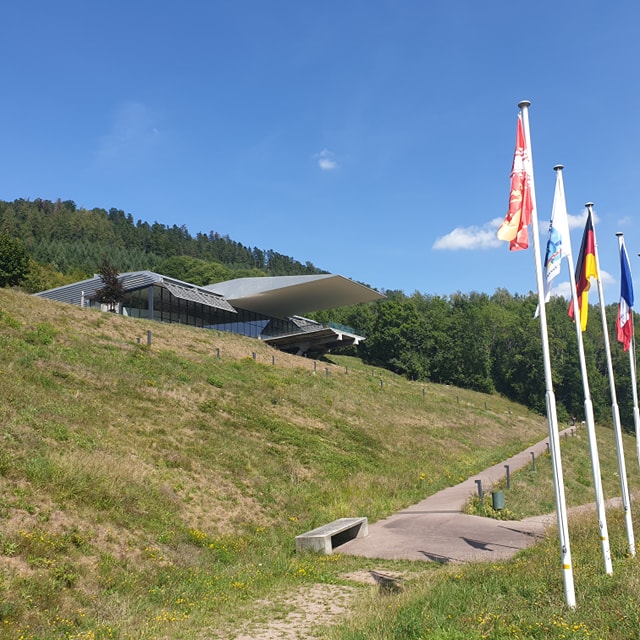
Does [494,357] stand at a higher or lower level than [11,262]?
lower

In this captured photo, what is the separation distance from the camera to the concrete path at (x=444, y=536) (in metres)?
12.7

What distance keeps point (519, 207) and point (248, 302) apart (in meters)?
48.2

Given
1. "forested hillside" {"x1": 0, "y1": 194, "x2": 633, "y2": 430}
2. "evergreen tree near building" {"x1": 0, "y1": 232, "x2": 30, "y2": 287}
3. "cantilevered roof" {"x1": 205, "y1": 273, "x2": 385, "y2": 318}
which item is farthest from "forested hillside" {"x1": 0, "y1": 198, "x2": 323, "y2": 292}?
"cantilevered roof" {"x1": 205, "y1": 273, "x2": 385, "y2": 318}

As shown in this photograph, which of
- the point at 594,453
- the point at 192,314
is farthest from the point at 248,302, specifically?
the point at 594,453

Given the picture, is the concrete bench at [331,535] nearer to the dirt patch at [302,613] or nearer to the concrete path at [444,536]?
the concrete path at [444,536]

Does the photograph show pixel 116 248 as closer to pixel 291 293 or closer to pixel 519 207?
pixel 291 293

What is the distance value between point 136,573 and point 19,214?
15215cm

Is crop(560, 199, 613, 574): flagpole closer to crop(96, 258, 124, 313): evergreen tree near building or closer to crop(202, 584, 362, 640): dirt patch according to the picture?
crop(202, 584, 362, 640): dirt patch

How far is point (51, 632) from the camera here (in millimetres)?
7703

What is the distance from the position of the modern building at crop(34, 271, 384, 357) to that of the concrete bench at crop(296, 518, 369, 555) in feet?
115

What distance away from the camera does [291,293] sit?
183 feet

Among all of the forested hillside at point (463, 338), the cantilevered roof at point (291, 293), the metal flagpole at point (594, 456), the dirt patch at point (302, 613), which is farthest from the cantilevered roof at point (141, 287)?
the metal flagpole at point (594, 456)

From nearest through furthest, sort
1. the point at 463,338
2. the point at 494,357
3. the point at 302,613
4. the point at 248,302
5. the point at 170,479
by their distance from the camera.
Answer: the point at 302,613, the point at 170,479, the point at 248,302, the point at 463,338, the point at 494,357

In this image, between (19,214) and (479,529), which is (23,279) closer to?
(479,529)
